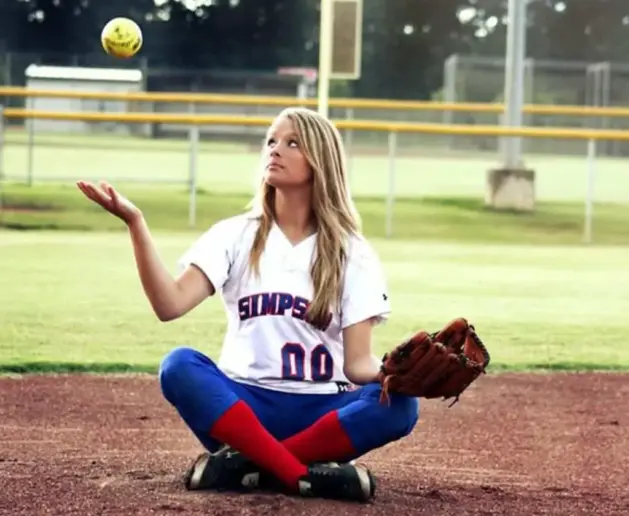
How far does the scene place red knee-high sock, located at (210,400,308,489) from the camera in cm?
323

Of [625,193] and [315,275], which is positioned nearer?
[315,275]

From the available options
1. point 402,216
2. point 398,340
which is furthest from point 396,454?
point 402,216

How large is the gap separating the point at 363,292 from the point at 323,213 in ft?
0.81

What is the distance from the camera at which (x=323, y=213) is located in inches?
139

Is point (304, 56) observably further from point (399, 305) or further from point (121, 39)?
point (121, 39)

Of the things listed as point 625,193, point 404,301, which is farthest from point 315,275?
point 625,193

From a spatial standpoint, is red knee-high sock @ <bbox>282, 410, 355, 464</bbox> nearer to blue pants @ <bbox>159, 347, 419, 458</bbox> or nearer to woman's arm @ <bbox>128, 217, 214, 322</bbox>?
blue pants @ <bbox>159, 347, 419, 458</bbox>

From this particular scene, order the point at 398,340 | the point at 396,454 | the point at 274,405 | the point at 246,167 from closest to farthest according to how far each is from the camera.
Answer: the point at 274,405 < the point at 396,454 < the point at 398,340 < the point at 246,167

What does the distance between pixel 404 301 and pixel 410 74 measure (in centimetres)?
1715

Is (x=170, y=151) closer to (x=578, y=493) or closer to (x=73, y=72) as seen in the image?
(x=73, y=72)

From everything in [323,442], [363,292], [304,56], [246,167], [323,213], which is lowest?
[323,442]

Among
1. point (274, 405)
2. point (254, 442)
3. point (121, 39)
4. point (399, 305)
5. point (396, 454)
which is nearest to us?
point (254, 442)

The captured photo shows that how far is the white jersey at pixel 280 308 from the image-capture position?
11.2 ft

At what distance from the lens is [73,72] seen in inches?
914
